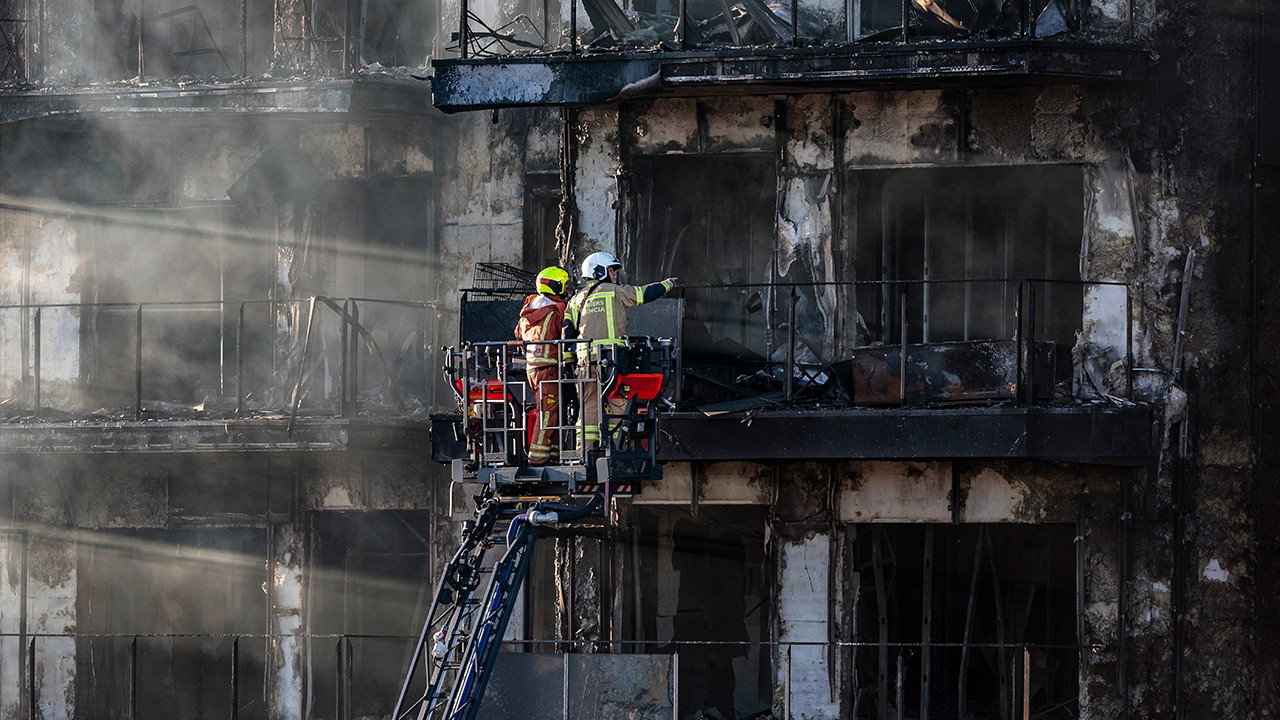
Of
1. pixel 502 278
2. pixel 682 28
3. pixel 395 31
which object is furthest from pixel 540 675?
pixel 395 31

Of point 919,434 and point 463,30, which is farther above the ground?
point 463,30

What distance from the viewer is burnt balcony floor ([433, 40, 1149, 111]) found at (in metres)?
16.9

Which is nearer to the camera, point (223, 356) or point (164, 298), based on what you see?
point (223, 356)

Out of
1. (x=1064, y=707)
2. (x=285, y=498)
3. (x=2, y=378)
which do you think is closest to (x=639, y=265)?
(x=285, y=498)

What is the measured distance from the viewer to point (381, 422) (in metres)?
18.4

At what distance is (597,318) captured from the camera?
1410 centimetres

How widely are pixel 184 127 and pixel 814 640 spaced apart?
7.79m

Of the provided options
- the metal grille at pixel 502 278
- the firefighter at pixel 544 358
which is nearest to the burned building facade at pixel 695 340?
the metal grille at pixel 502 278

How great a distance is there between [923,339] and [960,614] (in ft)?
8.02

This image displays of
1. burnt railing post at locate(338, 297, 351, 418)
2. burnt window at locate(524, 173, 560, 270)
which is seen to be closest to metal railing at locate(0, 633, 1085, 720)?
burnt railing post at locate(338, 297, 351, 418)

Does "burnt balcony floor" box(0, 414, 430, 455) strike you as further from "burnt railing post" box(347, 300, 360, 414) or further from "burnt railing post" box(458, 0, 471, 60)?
"burnt railing post" box(458, 0, 471, 60)

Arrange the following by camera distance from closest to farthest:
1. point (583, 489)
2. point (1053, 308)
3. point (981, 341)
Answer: point (583, 489)
point (981, 341)
point (1053, 308)

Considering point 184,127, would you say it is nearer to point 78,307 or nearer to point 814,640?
point 78,307

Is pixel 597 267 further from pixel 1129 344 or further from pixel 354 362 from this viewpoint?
pixel 1129 344
